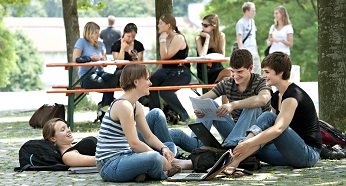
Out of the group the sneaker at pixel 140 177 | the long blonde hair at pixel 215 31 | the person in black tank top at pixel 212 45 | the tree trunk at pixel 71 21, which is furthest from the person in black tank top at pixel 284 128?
the tree trunk at pixel 71 21

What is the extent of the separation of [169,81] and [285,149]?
5.78 m

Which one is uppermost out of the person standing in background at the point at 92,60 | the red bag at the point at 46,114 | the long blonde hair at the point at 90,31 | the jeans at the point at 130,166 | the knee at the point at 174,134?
the long blonde hair at the point at 90,31

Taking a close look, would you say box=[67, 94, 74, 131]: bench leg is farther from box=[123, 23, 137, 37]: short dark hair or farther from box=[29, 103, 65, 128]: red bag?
box=[123, 23, 137, 37]: short dark hair

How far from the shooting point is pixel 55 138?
988cm

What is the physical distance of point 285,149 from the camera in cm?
911

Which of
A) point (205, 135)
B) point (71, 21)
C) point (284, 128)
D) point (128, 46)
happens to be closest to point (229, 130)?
point (205, 135)

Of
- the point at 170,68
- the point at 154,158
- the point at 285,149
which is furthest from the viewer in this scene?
the point at 170,68

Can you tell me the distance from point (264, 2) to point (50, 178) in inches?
1607

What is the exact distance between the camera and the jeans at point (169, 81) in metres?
14.7

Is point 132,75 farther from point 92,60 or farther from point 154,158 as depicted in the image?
point 92,60

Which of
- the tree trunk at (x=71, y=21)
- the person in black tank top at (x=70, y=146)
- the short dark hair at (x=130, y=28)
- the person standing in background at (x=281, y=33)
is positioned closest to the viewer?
the person in black tank top at (x=70, y=146)

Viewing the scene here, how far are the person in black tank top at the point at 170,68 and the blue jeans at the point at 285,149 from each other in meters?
A: 5.30

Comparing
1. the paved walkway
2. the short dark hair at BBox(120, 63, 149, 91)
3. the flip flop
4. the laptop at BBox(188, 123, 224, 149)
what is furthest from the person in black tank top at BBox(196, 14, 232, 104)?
the short dark hair at BBox(120, 63, 149, 91)

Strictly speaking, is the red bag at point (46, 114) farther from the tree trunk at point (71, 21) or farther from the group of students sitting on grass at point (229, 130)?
the tree trunk at point (71, 21)
